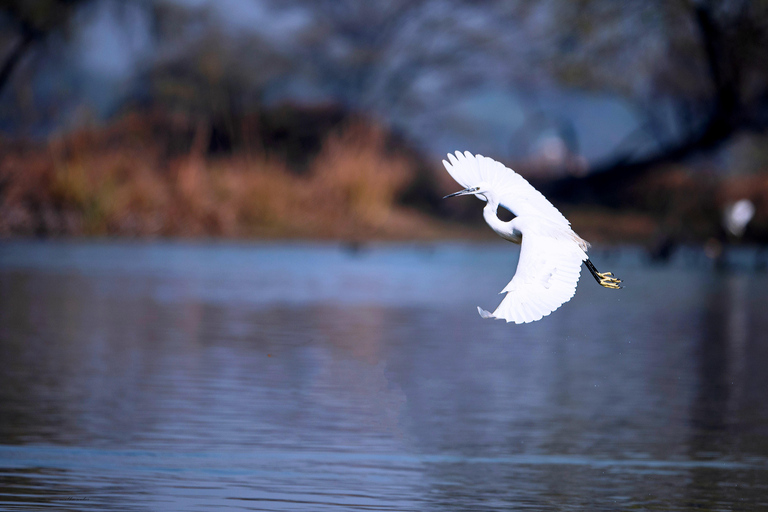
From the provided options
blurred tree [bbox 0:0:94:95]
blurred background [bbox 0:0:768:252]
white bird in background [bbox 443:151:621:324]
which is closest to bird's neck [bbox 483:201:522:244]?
white bird in background [bbox 443:151:621:324]

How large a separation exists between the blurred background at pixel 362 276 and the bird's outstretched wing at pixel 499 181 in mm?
1339

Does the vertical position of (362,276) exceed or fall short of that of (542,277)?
it exceeds it

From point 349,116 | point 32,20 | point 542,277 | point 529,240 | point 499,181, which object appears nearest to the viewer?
point 542,277

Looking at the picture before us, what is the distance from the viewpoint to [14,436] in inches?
299

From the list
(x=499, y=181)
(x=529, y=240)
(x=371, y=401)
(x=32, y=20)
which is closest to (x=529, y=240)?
(x=529, y=240)

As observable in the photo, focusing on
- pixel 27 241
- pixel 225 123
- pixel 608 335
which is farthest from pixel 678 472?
pixel 225 123

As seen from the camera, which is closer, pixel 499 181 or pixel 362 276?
pixel 499 181

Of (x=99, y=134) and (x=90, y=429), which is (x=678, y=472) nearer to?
(x=90, y=429)

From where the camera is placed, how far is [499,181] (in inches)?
262

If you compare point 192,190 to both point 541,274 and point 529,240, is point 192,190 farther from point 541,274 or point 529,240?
point 541,274

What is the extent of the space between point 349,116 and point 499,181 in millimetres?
30515

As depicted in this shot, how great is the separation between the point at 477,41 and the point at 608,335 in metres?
29.6

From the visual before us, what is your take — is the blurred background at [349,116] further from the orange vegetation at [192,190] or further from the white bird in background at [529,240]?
the white bird in background at [529,240]

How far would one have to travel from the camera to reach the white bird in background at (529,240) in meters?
6.26
